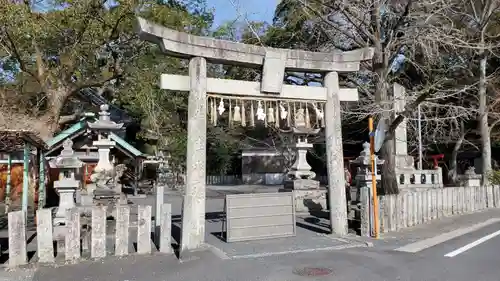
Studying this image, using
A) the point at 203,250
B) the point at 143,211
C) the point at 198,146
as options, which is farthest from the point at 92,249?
the point at 198,146

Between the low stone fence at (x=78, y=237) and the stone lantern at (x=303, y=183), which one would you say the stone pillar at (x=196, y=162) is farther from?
the stone lantern at (x=303, y=183)

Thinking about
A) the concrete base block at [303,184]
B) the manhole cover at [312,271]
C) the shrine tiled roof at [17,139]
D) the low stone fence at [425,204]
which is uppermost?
the shrine tiled roof at [17,139]

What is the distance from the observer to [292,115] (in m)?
11.0

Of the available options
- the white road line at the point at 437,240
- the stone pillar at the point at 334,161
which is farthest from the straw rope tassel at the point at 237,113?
the white road line at the point at 437,240

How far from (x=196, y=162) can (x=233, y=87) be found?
6.12 feet

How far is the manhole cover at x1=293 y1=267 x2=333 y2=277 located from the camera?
272 inches

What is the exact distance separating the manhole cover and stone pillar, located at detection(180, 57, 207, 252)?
7.91 feet

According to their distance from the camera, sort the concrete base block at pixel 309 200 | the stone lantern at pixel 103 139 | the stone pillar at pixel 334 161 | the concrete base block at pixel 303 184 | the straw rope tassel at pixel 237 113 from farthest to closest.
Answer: the concrete base block at pixel 303 184 < the concrete base block at pixel 309 200 < the stone lantern at pixel 103 139 < the stone pillar at pixel 334 161 < the straw rope tassel at pixel 237 113

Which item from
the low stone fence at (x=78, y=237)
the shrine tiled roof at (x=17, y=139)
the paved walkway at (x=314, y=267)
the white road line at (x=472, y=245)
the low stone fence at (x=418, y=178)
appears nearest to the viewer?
the paved walkway at (x=314, y=267)

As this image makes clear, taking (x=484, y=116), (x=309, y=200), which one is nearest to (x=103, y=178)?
(x=309, y=200)

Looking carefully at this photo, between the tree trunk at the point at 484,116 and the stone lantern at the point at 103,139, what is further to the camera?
the tree trunk at the point at 484,116

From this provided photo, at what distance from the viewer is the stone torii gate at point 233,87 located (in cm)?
865

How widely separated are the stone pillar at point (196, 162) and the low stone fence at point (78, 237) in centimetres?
54

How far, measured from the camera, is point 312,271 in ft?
23.3
